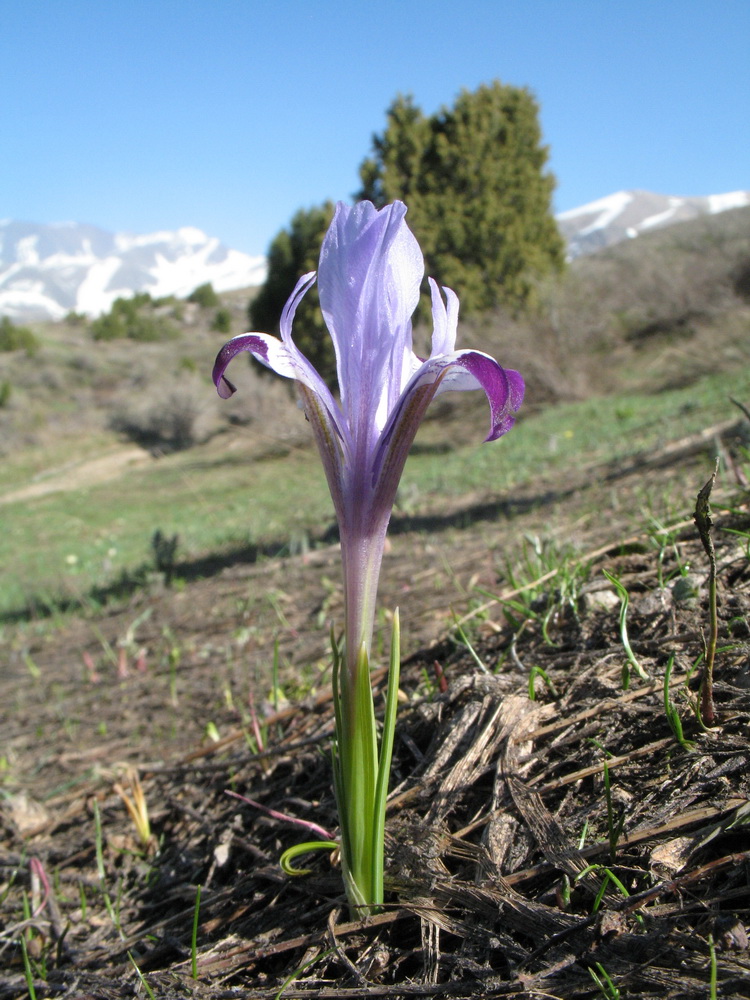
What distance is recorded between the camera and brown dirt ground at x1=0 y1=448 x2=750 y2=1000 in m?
1.07

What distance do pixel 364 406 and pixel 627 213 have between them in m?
102

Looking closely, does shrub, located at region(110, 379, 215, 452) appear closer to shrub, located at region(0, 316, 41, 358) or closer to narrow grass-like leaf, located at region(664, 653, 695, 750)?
shrub, located at region(0, 316, 41, 358)

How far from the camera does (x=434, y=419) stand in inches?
748

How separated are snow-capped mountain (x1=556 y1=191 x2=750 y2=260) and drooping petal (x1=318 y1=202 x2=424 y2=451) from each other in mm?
82441

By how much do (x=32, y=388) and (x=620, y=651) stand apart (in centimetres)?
4279

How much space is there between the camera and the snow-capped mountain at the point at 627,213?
268ft

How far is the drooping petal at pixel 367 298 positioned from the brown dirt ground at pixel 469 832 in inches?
29.0

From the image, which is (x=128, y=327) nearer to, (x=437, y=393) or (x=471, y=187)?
(x=471, y=187)

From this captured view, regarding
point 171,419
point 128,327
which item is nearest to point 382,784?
point 171,419

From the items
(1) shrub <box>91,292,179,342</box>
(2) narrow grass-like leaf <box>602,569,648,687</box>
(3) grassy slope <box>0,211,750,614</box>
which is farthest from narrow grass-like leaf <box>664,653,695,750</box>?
(1) shrub <box>91,292,179,342</box>

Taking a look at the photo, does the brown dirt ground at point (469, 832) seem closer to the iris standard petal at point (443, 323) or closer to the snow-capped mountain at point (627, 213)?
the iris standard petal at point (443, 323)

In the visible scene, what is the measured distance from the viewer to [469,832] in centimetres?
136

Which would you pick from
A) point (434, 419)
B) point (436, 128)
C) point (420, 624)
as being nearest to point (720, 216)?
point (436, 128)

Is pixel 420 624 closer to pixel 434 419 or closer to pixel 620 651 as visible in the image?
pixel 620 651
